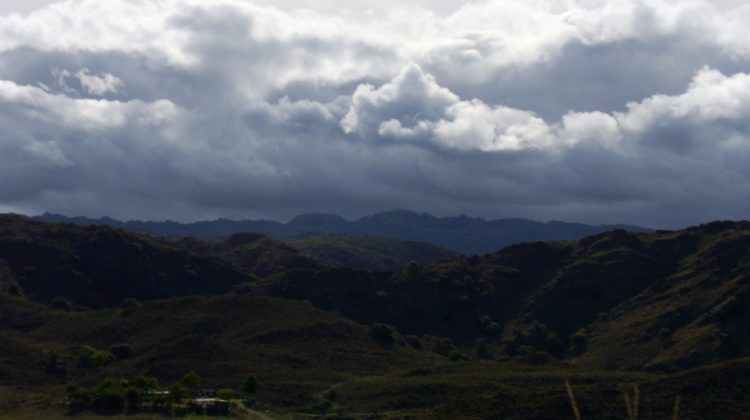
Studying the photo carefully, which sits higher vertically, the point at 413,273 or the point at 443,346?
the point at 413,273

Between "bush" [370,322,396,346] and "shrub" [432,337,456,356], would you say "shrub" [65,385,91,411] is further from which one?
"shrub" [432,337,456,356]

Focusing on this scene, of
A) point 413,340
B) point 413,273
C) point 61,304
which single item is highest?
point 413,273

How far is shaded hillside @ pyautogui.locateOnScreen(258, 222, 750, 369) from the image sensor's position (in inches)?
5546

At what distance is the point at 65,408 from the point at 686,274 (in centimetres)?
12511

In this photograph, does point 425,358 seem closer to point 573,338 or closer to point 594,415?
point 573,338

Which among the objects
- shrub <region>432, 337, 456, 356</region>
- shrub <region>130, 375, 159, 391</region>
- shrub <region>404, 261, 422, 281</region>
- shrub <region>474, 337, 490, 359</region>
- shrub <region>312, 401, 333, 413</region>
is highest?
shrub <region>404, 261, 422, 281</region>

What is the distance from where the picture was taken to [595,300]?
174 meters

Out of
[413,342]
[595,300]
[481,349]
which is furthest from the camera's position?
[595,300]

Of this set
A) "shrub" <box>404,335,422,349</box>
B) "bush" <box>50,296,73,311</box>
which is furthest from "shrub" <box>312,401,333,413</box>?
"bush" <box>50,296,73,311</box>

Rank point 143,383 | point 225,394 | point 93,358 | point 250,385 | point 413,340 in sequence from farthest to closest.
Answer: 1. point 413,340
2. point 93,358
3. point 250,385
4. point 143,383
5. point 225,394

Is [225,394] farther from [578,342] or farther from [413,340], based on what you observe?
[578,342]

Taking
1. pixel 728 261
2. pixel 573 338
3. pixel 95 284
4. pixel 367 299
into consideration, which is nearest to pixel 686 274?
pixel 728 261

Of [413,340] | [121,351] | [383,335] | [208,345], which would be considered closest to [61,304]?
[121,351]

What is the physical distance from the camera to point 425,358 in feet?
420
